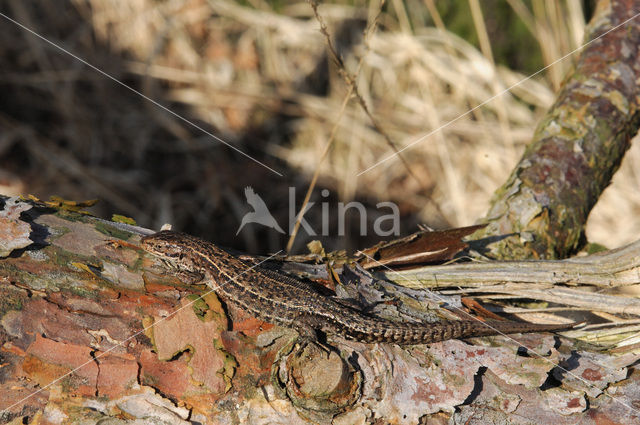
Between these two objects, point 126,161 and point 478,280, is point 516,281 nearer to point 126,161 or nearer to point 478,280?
point 478,280

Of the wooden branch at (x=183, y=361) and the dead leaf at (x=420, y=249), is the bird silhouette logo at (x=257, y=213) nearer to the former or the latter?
the dead leaf at (x=420, y=249)

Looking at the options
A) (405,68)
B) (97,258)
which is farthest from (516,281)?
(405,68)

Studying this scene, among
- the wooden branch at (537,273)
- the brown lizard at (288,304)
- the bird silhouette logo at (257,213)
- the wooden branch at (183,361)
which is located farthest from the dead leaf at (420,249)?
the bird silhouette logo at (257,213)

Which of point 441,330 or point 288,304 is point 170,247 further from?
point 441,330

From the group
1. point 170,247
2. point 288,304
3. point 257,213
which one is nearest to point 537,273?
point 288,304

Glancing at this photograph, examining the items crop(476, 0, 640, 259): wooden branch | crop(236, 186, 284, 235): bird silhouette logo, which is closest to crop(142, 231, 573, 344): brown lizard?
crop(476, 0, 640, 259): wooden branch

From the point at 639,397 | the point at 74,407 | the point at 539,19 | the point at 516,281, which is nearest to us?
the point at 74,407
